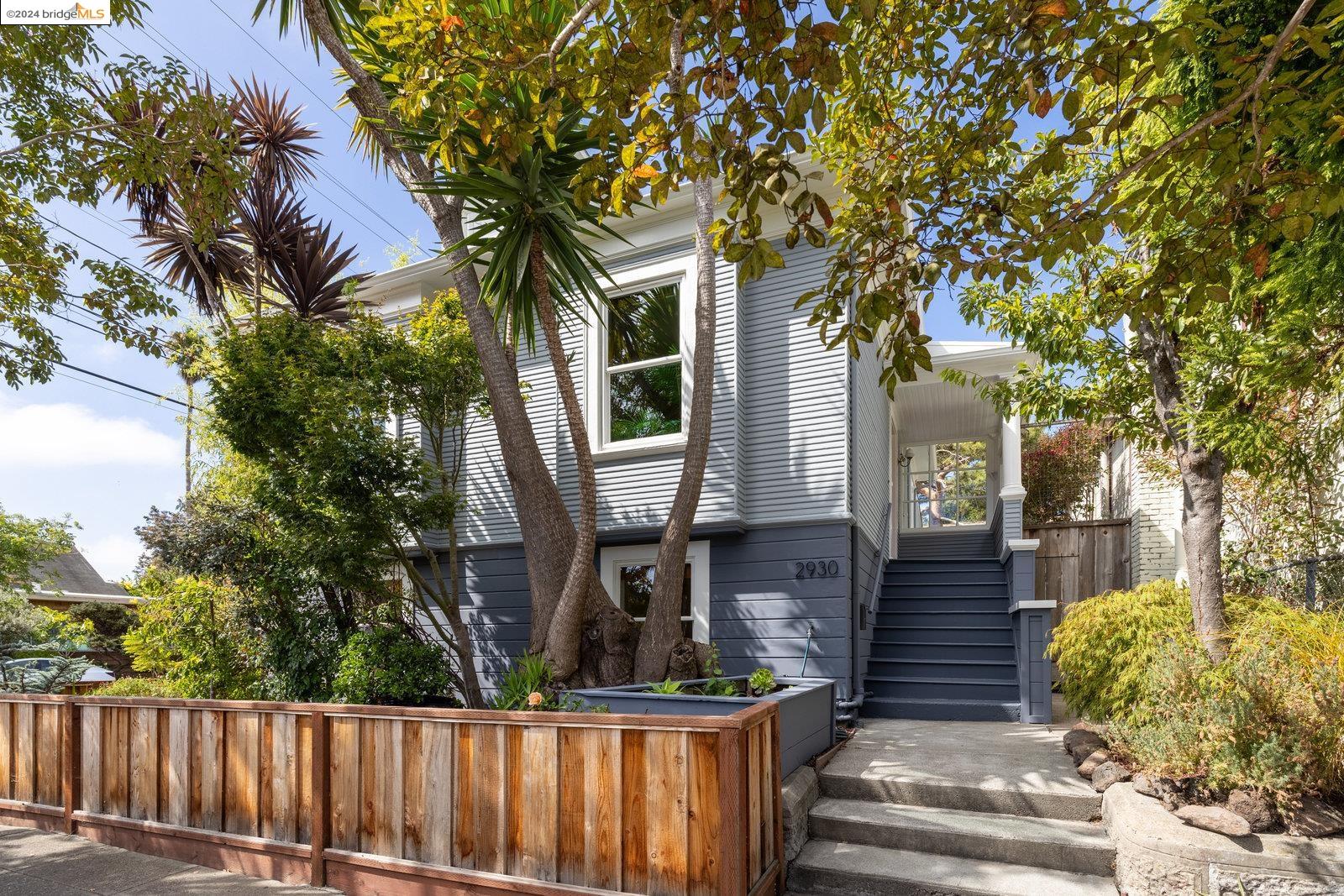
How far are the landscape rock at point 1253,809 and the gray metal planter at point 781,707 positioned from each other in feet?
7.54

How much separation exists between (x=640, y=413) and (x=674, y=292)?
1369mm

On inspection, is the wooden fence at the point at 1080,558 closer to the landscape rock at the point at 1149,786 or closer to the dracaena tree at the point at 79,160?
the landscape rock at the point at 1149,786

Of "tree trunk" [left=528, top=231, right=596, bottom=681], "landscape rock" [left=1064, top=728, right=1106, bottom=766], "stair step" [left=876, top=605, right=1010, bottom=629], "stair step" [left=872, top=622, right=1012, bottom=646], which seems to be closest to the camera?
"landscape rock" [left=1064, top=728, right=1106, bottom=766]

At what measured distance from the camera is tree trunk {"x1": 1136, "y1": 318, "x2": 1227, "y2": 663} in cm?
510

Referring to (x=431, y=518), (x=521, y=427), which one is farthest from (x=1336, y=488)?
(x=431, y=518)

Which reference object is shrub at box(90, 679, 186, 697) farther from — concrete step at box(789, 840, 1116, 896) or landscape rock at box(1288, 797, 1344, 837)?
landscape rock at box(1288, 797, 1344, 837)

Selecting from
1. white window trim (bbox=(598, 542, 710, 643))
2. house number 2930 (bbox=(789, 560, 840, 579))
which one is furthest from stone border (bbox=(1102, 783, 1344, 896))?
white window trim (bbox=(598, 542, 710, 643))

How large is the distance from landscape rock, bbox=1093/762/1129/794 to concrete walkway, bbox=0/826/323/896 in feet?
15.2

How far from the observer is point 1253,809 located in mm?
3824

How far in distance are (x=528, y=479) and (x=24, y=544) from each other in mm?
10271

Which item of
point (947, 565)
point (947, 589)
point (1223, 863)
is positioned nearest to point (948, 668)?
point (947, 589)

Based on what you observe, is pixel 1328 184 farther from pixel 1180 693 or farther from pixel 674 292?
pixel 674 292

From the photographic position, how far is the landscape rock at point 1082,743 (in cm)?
531

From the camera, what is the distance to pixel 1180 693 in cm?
452
